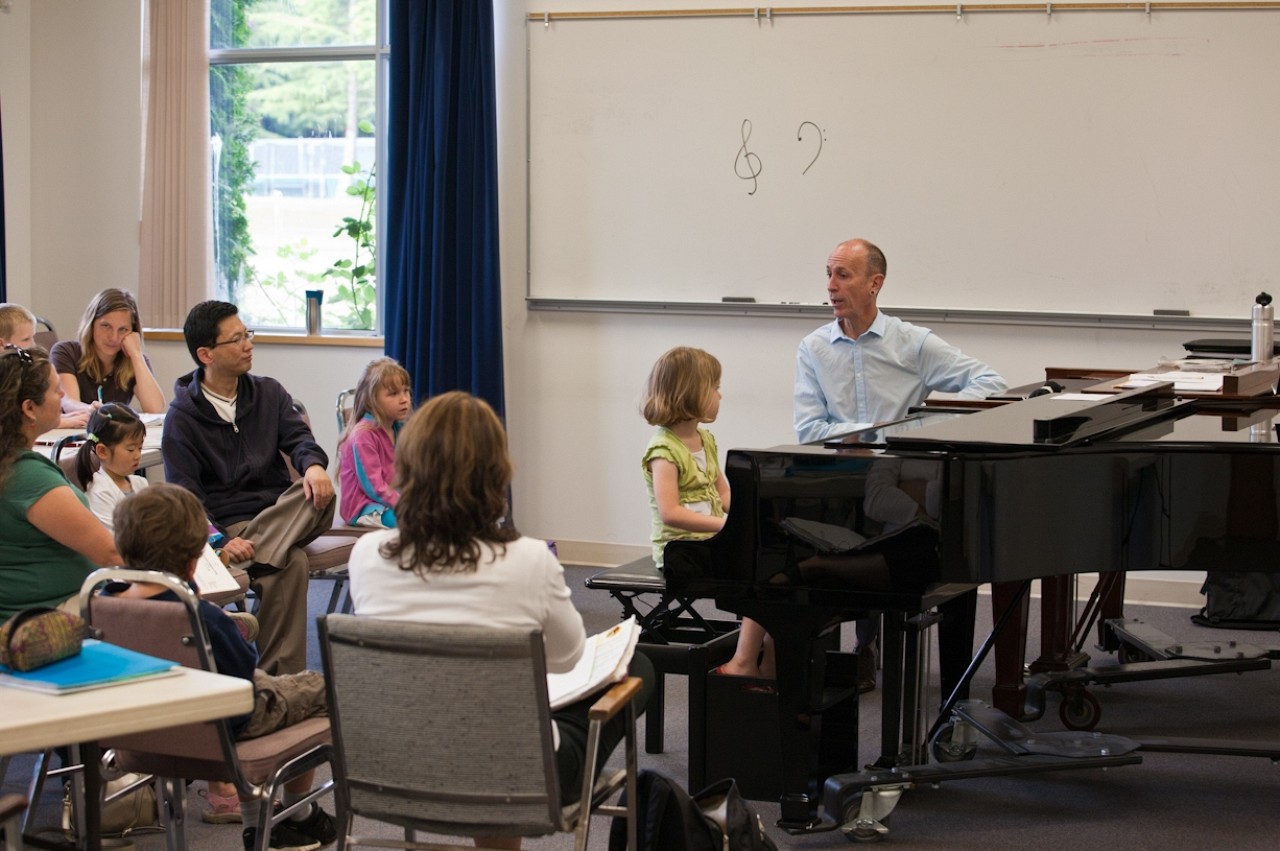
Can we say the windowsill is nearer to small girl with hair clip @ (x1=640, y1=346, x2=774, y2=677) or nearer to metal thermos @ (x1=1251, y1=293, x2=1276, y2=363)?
small girl with hair clip @ (x1=640, y1=346, x2=774, y2=677)

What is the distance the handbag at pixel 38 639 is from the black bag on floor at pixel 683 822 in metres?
1.02

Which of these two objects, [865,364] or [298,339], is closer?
[865,364]

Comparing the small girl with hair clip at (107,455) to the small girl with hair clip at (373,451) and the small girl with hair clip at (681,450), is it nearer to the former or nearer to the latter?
the small girl with hair clip at (373,451)

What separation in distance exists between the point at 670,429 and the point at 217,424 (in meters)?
1.36

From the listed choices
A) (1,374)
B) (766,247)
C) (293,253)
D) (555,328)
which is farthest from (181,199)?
(1,374)

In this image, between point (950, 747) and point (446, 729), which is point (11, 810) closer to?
point (446, 729)

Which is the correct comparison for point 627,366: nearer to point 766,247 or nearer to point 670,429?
point 766,247

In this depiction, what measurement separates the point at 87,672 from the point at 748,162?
4.24 m

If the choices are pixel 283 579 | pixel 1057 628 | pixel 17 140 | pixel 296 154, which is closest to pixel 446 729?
pixel 283 579

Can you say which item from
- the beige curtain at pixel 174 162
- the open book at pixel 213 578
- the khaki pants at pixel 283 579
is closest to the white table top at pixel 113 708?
the open book at pixel 213 578

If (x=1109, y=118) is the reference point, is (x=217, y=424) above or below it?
below

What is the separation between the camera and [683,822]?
252 cm

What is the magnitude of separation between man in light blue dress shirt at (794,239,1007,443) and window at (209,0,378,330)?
2.70 m

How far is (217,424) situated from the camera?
13.1 ft
